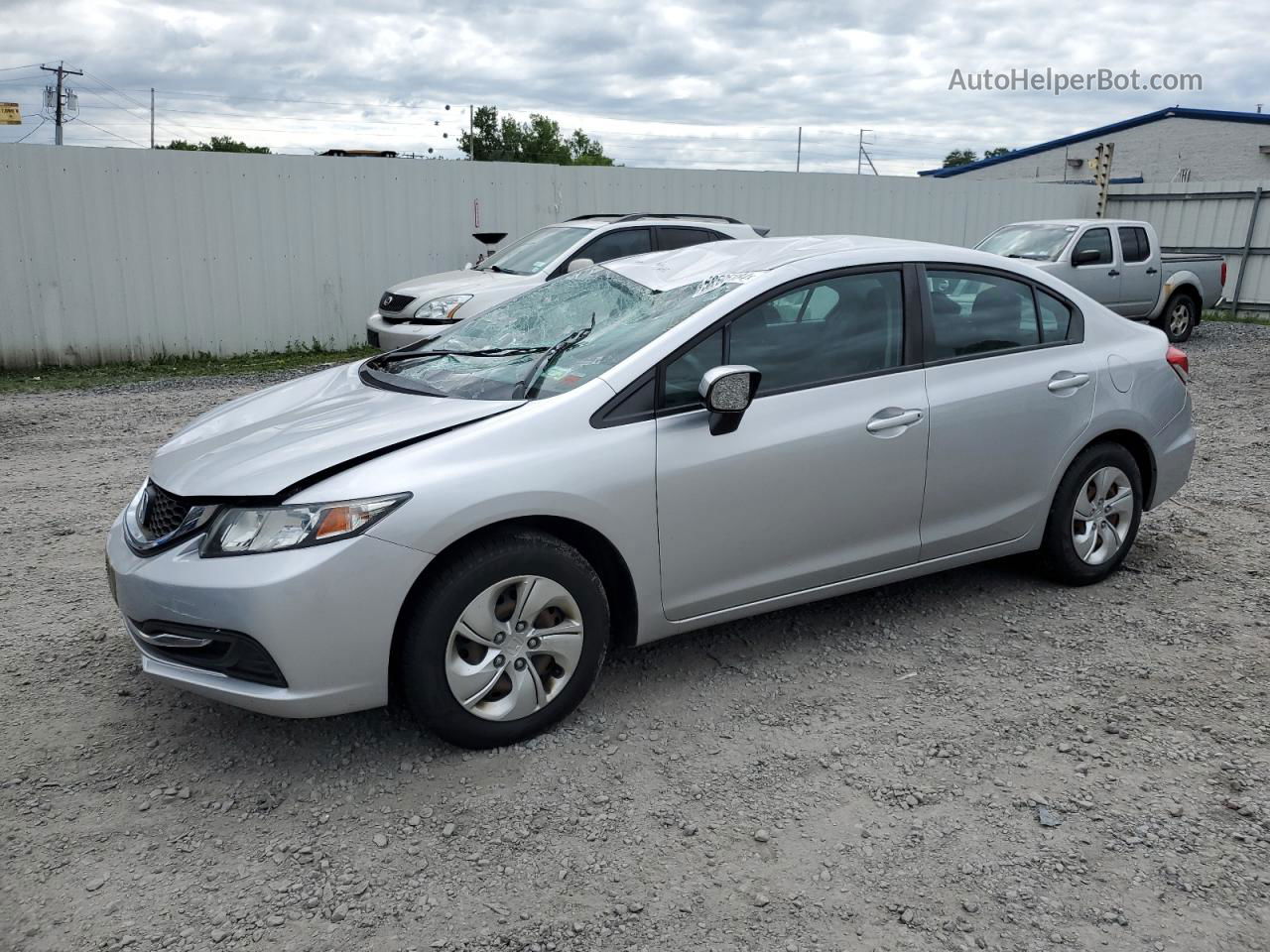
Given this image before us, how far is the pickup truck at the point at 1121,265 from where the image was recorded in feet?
44.1

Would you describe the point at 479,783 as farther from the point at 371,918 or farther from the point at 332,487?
the point at 332,487

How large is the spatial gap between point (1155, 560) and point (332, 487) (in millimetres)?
4168

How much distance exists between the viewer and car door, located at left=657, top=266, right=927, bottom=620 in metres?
3.64

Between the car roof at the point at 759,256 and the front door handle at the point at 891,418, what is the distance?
63 centimetres

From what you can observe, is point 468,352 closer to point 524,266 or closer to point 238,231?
point 524,266

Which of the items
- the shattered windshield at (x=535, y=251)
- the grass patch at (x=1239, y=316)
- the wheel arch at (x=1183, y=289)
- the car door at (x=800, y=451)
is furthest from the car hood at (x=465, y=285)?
the grass patch at (x=1239, y=316)

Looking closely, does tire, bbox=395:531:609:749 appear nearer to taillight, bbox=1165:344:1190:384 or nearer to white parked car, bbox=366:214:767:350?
taillight, bbox=1165:344:1190:384

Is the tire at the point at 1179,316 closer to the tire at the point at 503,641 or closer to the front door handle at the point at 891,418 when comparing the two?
the front door handle at the point at 891,418

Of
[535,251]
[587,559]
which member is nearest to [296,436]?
[587,559]

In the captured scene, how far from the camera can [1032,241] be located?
13.7m

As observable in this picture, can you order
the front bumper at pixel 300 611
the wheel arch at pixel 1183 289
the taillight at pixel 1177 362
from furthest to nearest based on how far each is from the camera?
the wheel arch at pixel 1183 289, the taillight at pixel 1177 362, the front bumper at pixel 300 611

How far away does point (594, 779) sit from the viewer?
3307 mm

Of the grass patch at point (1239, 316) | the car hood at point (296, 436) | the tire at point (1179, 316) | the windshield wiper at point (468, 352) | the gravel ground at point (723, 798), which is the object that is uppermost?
the windshield wiper at point (468, 352)

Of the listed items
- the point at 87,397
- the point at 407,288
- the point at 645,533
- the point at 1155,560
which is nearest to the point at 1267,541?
the point at 1155,560
